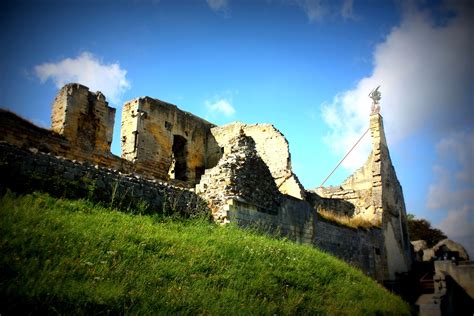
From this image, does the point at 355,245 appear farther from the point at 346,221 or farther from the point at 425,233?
the point at 425,233

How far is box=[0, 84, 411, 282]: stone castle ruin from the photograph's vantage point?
985 cm

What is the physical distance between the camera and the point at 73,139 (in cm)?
1517

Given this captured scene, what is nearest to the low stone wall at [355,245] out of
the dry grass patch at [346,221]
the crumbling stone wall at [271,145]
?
the dry grass patch at [346,221]

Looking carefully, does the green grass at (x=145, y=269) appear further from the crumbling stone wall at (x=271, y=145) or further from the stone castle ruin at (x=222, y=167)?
the crumbling stone wall at (x=271, y=145)

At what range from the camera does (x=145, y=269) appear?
5.31 metres

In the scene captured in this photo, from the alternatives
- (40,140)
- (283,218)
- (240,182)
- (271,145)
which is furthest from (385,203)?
(40,140)

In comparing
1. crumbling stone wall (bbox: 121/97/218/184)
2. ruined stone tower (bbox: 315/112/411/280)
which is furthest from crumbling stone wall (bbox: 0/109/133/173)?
ruined stone tower (bbox: 315/112/411/280)

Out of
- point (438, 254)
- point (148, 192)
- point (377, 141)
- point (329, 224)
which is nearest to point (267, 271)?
point (148, 192)

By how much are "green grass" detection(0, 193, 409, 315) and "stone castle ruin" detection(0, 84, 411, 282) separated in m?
1.33

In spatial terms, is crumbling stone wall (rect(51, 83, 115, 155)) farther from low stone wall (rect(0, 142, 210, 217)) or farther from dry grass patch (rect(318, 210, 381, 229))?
dry grass patch (rect(318, 210, 381, 229))

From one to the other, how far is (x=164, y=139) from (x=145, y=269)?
14.7 meters

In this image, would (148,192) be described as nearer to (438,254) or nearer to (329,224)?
(329,224)

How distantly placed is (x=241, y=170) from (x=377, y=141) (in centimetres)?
1159

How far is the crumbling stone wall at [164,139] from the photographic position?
59.4 feet
